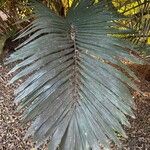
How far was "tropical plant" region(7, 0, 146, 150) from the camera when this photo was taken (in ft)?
4.24

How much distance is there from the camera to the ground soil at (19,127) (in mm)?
2125

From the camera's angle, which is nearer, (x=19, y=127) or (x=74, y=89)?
(x=74, y=89)

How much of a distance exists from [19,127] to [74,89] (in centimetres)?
90

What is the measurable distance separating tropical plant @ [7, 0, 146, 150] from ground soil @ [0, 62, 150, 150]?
0.65 meters

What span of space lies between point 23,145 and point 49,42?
2.58 ft

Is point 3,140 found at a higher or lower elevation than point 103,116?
lower

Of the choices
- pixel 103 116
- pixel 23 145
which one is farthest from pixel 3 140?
pixel 103 116

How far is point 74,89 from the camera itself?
4.45 ft

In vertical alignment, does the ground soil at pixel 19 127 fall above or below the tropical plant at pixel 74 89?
below

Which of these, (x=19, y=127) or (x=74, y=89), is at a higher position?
(x=74, y=89)

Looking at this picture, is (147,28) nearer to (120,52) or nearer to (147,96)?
(147,96)

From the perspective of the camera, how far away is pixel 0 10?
2.49 metres

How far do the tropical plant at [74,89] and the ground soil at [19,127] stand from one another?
65 centimetres

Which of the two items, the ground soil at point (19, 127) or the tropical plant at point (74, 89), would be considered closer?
the tropical plant at point (74, 89)
